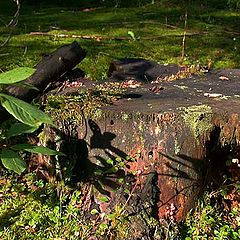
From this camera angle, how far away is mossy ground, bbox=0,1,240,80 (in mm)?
6941

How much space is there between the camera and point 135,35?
28.3 feet

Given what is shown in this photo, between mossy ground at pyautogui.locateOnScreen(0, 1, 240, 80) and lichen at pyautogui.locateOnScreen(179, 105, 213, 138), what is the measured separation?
2545 mm

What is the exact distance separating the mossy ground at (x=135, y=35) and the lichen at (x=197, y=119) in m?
2.55

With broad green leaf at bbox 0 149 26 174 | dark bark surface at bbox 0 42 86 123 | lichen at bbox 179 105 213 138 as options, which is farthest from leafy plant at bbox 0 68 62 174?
dark bark surface at bbox 0 42 86 123

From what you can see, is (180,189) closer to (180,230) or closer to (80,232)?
(180,230)

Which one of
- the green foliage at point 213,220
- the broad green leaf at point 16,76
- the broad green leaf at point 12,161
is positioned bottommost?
the green foliage at point 213,220

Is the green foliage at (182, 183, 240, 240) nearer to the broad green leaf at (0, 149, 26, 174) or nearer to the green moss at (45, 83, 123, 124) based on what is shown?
the green moss at (45, 83, 123, 124)

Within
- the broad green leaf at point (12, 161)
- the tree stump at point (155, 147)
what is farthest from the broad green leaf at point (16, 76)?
the tree stump at point (155, 147)

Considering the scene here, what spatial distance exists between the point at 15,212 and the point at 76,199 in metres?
0.43

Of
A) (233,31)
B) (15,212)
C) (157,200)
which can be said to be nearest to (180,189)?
(157,200)

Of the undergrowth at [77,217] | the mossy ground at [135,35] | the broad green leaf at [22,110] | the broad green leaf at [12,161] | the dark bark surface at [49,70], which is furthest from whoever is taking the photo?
the mossy ground at [135,35]

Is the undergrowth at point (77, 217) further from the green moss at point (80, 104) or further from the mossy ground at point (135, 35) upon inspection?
the mossy ground at point (135, 35)

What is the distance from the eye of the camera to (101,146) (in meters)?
3.00

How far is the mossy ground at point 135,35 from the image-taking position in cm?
694
